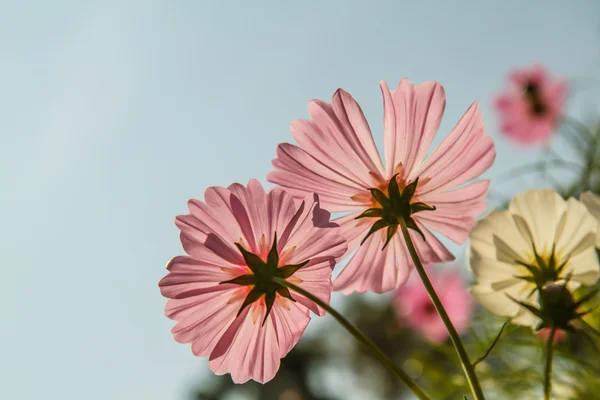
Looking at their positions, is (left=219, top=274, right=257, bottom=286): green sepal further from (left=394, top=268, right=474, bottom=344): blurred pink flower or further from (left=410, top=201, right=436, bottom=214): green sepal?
(left=394, top=268, right=474, bottom=344): blurred pink flower

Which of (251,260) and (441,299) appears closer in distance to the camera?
(251,260)

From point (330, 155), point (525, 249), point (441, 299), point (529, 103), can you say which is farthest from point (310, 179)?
point (529, 103)

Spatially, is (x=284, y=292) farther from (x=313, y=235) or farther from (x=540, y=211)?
(x=540, y=211)

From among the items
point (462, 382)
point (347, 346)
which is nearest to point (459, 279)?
point (462, 382)

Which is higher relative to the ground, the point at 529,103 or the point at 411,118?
the point at 529,103

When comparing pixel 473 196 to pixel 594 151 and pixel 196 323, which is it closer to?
pixel 196 323

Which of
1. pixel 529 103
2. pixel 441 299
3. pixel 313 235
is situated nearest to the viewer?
pixel 313 235

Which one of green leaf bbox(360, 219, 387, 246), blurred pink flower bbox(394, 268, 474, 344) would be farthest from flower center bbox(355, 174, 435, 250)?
blurred pink flower bbox(394, 268, 474, 344)
